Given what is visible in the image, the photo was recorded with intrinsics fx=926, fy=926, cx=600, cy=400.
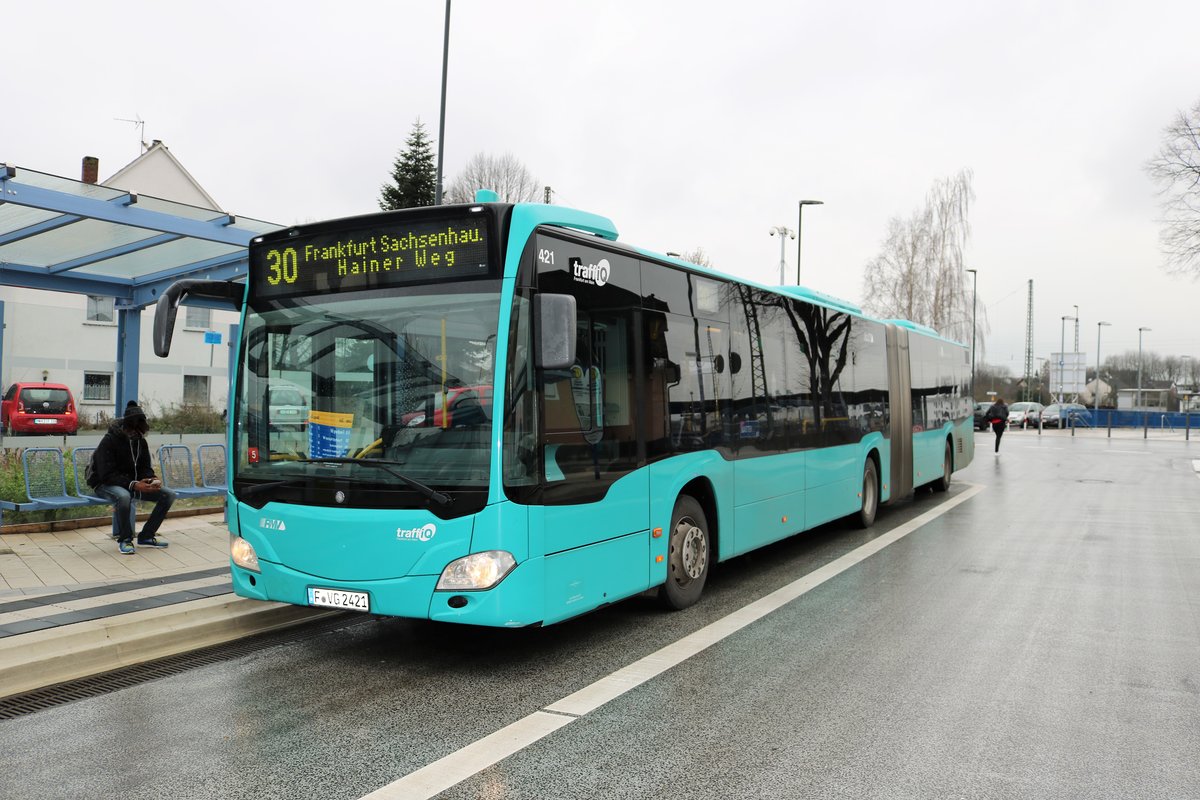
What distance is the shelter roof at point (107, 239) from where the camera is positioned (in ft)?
27.0

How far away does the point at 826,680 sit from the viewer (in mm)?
5492

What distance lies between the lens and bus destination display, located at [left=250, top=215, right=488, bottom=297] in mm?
5625

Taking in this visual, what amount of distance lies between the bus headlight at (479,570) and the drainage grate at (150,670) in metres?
1.83

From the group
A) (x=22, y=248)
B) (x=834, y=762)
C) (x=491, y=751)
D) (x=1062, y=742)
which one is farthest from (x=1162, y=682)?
(x=22, y=248)

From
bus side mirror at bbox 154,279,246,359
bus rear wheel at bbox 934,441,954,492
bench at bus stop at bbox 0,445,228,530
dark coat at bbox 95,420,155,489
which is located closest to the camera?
bus side mirror at bbox 154,279,246,359

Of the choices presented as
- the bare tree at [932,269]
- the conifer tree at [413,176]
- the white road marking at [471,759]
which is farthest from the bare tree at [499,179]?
the white road marking at [471,759]

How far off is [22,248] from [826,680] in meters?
9.21

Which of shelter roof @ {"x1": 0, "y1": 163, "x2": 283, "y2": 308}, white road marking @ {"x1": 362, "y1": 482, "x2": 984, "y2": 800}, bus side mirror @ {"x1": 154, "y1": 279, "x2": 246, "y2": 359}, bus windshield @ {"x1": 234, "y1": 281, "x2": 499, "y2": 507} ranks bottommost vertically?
white road marking @ {"x1": 362, "y1": 482, "x2": 984, "y2": 800}

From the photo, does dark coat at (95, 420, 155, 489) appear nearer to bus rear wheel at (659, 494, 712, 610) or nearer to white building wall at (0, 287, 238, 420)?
white building wall at (0, 287, 238, 420)

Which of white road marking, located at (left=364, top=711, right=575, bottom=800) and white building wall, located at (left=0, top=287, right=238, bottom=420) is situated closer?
white road marking, located at (left=364, top=711, right=575, bottom=800)

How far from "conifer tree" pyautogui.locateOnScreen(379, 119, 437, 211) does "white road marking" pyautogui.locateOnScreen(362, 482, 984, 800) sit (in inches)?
1568

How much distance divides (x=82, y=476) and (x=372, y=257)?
645 cm

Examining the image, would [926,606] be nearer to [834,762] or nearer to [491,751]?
[834,762]

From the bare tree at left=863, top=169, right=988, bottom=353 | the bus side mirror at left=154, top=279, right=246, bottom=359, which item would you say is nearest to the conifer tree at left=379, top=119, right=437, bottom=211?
the bare tree at left=863, top=169, right=988, bottom=353
